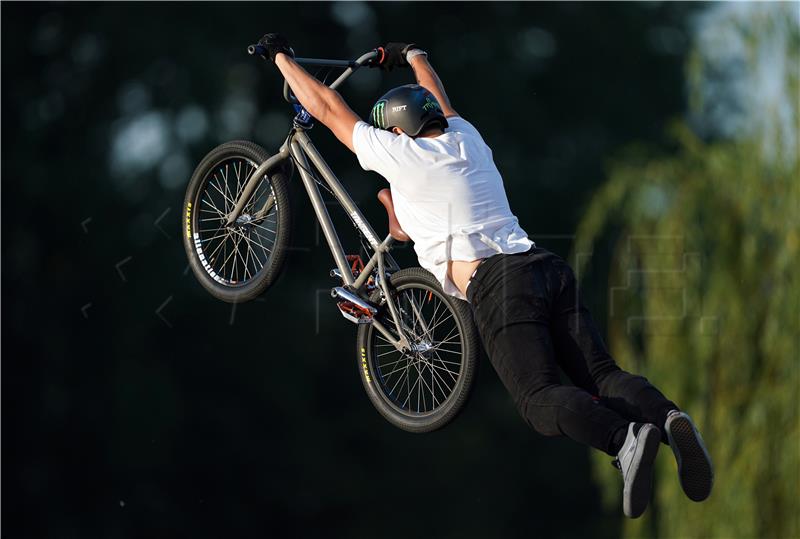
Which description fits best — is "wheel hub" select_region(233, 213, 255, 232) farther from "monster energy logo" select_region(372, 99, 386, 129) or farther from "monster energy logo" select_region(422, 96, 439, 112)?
"monster energy logo" select_region(422, 96, 439, 112)

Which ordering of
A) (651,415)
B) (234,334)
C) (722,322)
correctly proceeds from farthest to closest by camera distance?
(234,334) → (722,322) → (651,415)

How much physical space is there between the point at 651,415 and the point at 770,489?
467 centimetres

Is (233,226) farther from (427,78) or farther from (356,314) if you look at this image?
(427,78)

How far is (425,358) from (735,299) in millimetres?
4258

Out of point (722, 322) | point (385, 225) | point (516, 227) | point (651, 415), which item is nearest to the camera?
point (651, 415)

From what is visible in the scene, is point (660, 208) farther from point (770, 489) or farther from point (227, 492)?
point (227, 492)

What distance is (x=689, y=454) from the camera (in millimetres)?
5164

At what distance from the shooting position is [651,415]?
528cm

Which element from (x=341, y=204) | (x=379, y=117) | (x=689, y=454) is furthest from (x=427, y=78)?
(x=689, y=454)

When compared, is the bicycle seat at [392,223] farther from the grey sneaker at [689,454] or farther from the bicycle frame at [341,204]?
the grey sneaker at [689,454]

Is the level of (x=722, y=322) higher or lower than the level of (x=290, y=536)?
higher

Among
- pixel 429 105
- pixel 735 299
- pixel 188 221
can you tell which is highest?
pixel 429 105

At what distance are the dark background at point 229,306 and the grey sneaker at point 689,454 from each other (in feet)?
29.5

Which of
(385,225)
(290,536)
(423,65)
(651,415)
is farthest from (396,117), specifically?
(290,536)
